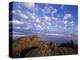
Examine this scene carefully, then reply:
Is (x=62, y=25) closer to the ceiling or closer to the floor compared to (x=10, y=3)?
closer to the floor

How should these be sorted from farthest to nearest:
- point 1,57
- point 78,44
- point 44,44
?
point 78,44
point 44,44
point 1,57

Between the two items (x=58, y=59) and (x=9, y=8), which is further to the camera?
(x=58, y=59)

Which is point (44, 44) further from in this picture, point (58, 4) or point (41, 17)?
point (58, 4)

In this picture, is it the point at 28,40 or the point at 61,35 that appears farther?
the point at 61,35

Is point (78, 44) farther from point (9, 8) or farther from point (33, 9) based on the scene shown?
point (9, 8)

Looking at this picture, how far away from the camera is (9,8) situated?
1830 mm

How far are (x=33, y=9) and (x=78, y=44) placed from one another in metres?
0.65

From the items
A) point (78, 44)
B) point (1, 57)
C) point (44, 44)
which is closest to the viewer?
point (1, 57)

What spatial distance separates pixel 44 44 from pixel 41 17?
28cm

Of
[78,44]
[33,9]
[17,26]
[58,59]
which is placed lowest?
[58,59]

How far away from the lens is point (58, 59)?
202 cm

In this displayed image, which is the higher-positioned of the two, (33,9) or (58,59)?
(33,9)

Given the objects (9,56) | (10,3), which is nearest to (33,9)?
(10,3)

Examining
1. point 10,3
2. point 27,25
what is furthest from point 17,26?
point 10,3
